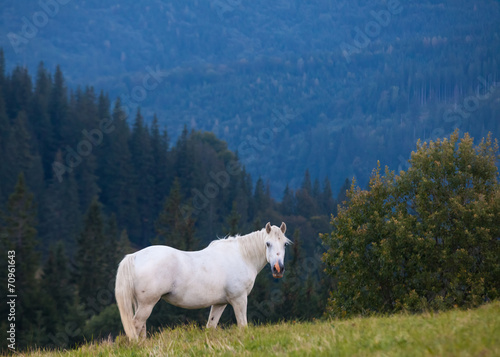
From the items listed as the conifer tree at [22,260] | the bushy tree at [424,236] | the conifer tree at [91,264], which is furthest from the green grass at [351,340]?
the conifer tree at [91,264]

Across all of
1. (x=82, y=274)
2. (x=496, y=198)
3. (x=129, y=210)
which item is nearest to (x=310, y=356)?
(x=496, y=198)

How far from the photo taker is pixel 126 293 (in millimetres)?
13109

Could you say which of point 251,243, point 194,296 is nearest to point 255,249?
point 251,243

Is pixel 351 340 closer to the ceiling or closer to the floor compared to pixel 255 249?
closer to the floor

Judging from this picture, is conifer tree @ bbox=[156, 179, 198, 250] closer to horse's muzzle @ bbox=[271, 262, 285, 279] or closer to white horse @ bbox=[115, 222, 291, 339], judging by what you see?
white horse @ bbox=[115, 222, 291, 339]

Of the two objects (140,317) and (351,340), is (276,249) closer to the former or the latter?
(140,317)

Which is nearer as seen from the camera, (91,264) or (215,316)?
(215,316)

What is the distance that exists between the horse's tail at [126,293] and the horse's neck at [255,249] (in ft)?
10.6

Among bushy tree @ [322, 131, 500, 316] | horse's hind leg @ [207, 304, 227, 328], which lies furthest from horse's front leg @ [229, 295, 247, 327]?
bushy tree @ [322, 131, 500, 316]

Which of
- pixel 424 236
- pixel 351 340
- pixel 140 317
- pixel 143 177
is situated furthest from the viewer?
pixel 143 177

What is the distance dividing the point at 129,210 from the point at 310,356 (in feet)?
464

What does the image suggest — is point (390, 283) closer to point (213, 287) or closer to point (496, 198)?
point (496, 198)

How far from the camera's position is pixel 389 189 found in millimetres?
26953

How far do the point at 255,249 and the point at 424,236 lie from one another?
11.6 meters
